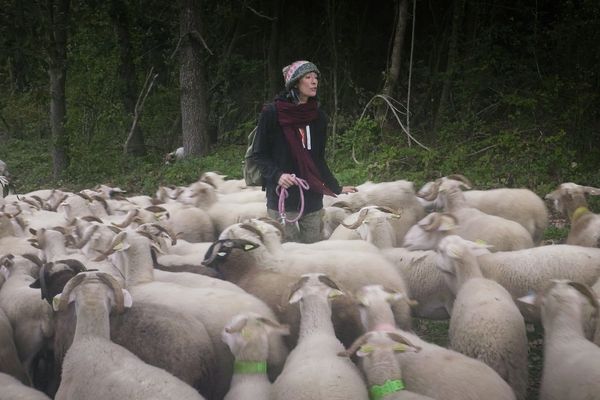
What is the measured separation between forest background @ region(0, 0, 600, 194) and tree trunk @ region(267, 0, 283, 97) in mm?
36

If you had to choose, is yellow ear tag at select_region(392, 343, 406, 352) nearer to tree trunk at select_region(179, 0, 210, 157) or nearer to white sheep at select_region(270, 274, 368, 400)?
white sheep at select_region(270, 274, 368, 400)

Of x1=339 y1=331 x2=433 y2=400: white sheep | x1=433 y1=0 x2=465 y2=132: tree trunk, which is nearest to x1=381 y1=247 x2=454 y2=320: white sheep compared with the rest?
x1=339 y1=331 x2=433 y2=400: white sheep

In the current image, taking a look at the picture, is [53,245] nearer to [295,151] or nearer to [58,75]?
[295,151]

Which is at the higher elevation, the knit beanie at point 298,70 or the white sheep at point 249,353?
the knit beanie at point 298,70

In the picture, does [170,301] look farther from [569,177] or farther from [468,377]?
[569,177]

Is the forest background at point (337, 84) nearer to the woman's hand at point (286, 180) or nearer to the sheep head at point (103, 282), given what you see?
the woman's hand at point (286, 180)

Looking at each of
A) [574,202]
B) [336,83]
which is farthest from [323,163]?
[336,83]

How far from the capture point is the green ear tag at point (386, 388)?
3.50 m

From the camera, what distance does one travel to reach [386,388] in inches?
138

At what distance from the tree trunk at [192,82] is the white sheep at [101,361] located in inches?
455

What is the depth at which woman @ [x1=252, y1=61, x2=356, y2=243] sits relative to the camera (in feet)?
18.5

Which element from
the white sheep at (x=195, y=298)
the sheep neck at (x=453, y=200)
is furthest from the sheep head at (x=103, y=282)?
the sheep neck at (x=453, y=200)

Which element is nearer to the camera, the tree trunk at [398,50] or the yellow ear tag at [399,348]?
the yellow ear tag at [399,348]

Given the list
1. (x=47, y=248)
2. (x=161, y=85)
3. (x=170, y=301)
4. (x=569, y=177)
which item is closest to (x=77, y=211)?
(x=47, y=248)
